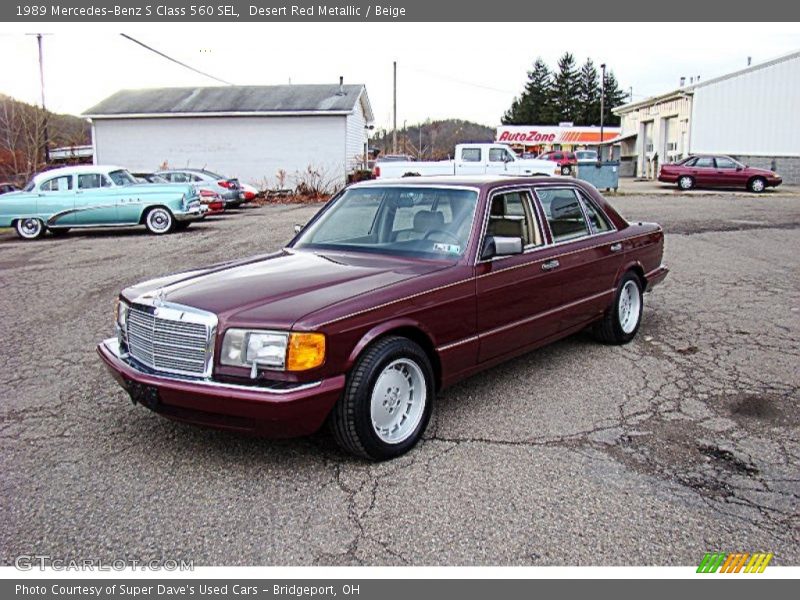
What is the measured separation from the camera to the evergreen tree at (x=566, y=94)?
78.8 metres

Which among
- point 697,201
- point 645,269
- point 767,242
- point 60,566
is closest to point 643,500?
point 60,566

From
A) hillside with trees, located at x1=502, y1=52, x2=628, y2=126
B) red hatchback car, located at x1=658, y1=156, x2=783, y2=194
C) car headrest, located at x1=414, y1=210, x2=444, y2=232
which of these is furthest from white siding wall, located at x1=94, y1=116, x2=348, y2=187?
hillside with trees, located at x1=502, y1=52, x2=628, y2=126

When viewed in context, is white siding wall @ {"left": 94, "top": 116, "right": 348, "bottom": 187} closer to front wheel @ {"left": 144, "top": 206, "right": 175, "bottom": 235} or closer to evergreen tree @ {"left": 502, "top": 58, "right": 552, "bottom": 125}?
front wheel @ {"left": 144, "top": 206, "right": 175, "bottom": 235}

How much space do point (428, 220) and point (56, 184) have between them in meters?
13.9

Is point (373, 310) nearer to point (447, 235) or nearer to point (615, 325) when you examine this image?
point (447, 235)

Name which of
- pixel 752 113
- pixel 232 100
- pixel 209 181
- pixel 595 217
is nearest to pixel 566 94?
pixel 752 113

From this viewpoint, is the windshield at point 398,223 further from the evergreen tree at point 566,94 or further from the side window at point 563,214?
the evergreen tree at point 566,94

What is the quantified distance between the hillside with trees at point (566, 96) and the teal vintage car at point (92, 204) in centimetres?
6760

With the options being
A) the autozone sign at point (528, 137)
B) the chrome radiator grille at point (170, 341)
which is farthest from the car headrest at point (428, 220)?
the autozone sign at point (528, 137)

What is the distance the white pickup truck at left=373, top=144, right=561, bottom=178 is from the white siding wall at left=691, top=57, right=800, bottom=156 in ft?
45.1

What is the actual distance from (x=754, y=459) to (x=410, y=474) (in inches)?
75.9

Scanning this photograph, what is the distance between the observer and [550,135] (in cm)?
5859

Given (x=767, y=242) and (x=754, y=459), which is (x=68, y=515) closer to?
(x=754, y=459)

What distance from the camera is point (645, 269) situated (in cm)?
657
